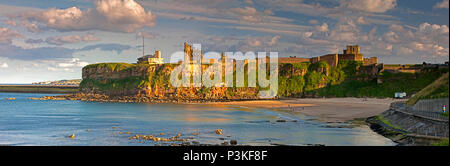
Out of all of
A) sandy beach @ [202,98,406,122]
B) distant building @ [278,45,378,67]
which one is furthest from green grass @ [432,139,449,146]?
distant building @ [278,45,378,67]

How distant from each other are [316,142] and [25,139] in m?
30.5

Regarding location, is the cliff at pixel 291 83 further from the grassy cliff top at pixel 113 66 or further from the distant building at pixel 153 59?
the distant building at pixel 153 59

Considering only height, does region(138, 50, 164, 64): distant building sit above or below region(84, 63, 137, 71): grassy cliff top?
above

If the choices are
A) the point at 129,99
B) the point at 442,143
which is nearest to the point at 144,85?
the point at 129,99

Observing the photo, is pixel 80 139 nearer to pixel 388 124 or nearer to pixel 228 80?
pixel 388 124

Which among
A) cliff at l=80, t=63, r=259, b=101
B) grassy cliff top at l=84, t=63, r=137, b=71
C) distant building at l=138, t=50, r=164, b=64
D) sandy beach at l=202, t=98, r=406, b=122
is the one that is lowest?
sandy beach at l=202, t=98, r=406, b=122

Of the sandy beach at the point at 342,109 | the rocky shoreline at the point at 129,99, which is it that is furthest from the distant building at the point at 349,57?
the sandy beach at the point at 342,109

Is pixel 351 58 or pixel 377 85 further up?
pixel 351 58

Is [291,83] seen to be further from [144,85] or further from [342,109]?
[342,109]

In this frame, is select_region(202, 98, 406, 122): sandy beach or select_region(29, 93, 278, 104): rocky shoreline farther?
select_region(29, 93, 278, 104): rocky shoreline

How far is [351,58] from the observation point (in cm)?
13275

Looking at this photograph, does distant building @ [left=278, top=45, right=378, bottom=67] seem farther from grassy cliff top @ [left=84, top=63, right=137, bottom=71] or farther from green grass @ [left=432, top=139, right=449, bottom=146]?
green grass @ [left=432, top=139, right=449, bottom=146]

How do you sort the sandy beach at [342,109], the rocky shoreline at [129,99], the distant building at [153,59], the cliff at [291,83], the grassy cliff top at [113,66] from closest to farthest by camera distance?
the sandy beach at [342,109]
the cliff at [291,83]
the rocky shoreline at [129,99]
the grassy cliff top at [113,66]
the distant building at [153,59]
